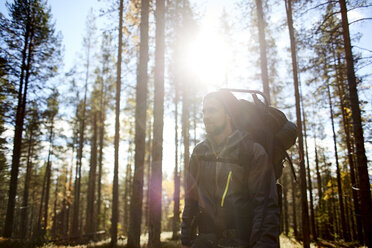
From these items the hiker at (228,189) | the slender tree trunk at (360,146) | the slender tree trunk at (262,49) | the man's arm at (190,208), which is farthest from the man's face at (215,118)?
the slender tree trunk at (360,146)

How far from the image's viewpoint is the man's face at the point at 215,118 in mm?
2335

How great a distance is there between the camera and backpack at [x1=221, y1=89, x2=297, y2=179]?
6.84 ft

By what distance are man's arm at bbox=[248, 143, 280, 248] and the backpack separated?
12 cm

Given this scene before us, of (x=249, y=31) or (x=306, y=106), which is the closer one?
(x=249, y=31)

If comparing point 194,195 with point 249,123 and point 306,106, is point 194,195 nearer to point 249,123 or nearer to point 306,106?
point 249,123

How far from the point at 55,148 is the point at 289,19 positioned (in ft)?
83.5

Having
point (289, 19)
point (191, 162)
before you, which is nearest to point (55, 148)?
point (289, 19)

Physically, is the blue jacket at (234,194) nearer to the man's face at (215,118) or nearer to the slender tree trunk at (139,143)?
the man's face at (215,118)

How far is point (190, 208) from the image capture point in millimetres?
2432

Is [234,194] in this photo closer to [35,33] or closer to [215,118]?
[215,118]

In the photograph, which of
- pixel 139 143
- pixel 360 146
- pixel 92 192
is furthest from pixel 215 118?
pixel 92 192

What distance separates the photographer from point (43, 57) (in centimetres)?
1695

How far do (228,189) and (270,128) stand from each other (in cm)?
64

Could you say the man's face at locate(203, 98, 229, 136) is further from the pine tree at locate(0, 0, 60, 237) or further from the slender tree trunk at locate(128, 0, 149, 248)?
the pine tree at locate(0, 0, 60, 237)
